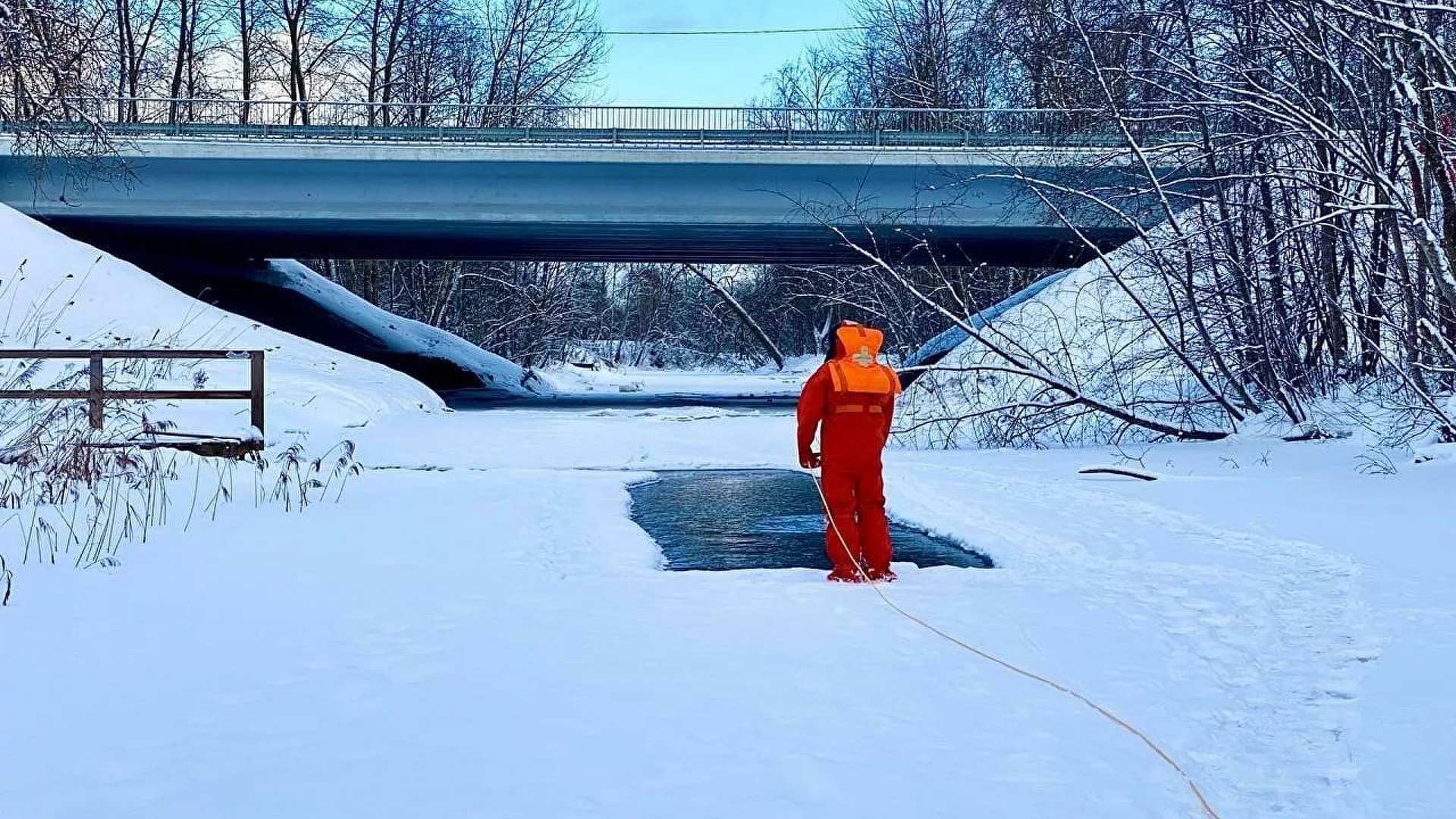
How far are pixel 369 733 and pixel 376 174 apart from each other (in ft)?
82.2

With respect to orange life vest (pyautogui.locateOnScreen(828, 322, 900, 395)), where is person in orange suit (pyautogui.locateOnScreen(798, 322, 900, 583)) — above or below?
below

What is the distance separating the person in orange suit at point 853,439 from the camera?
6.84 m

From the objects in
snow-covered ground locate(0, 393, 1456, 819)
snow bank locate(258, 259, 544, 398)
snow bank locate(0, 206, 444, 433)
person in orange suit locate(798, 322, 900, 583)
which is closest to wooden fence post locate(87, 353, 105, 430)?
snow bank locate(0, 206, 444, 433)

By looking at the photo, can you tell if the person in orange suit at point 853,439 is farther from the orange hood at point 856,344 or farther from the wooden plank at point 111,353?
the wooden plank at point 111,353

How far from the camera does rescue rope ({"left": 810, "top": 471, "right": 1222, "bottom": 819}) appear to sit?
353 centimetres

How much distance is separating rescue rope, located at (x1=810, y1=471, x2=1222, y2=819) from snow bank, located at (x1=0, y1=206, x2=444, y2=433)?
1138 cm

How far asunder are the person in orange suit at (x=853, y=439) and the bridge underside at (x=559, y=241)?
17.1 meters

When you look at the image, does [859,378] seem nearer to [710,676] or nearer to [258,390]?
[710,676]

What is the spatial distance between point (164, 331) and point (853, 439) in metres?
17.6

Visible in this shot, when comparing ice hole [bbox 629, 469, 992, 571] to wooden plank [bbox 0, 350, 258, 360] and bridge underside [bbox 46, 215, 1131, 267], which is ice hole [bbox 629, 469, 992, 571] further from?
bridge underside [bbox 46, 215, 1131, 267]

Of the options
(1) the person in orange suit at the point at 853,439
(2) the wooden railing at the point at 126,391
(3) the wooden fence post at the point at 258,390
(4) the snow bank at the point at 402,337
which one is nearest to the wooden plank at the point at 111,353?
(2) the wooden railing at the point at 126,391

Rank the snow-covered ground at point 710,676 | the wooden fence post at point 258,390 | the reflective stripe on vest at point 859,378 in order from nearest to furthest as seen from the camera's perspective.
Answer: the snow-covered ground at point 710,676, the reflective stripe on vest at point 859,378, the wooden fence post at point 258,390

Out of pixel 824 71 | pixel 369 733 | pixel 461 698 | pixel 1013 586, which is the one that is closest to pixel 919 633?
pixel 1013 586

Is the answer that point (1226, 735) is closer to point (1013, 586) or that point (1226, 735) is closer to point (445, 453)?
point (1013, 586)
